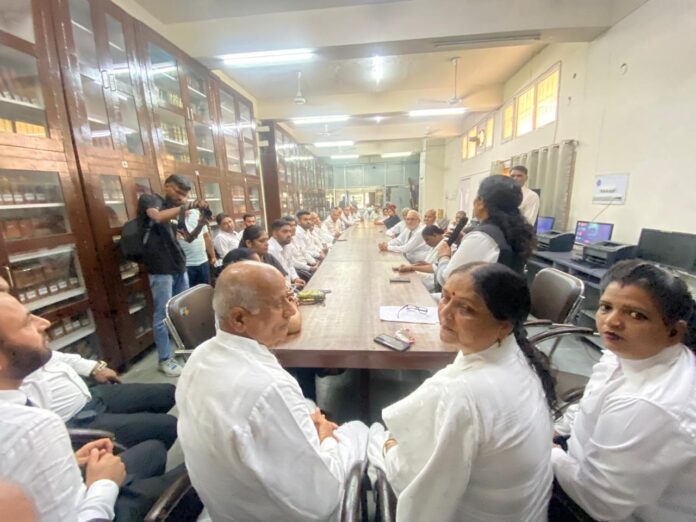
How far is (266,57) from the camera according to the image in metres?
3.60

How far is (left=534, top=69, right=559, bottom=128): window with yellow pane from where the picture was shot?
4332mm

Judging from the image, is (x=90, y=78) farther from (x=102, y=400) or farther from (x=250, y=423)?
(x=250, y=423)

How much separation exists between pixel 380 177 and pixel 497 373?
14.4 m

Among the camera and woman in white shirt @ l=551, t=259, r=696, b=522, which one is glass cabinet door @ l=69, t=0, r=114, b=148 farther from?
woman in white shirt @ l=551, t=259, r=696, b=522

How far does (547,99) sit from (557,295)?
4.27 m

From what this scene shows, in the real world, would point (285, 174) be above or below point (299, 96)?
below

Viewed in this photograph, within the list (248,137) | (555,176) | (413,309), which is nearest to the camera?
(413,309)

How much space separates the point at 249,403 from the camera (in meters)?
0.70

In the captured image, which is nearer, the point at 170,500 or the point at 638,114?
the point at 170,500

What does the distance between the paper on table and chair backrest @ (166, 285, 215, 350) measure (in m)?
1.05

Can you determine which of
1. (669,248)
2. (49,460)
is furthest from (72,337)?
(669,248)

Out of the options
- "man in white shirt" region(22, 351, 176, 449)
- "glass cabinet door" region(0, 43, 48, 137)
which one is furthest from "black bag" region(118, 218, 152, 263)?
"man in white shirt" region(22, 351, 176, 449)

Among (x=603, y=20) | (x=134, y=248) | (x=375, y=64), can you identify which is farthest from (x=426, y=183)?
(x=134, y=248)

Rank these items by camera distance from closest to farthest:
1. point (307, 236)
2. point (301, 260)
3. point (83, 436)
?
point (83, 436) < point (301, 260) < point (307, 236)
